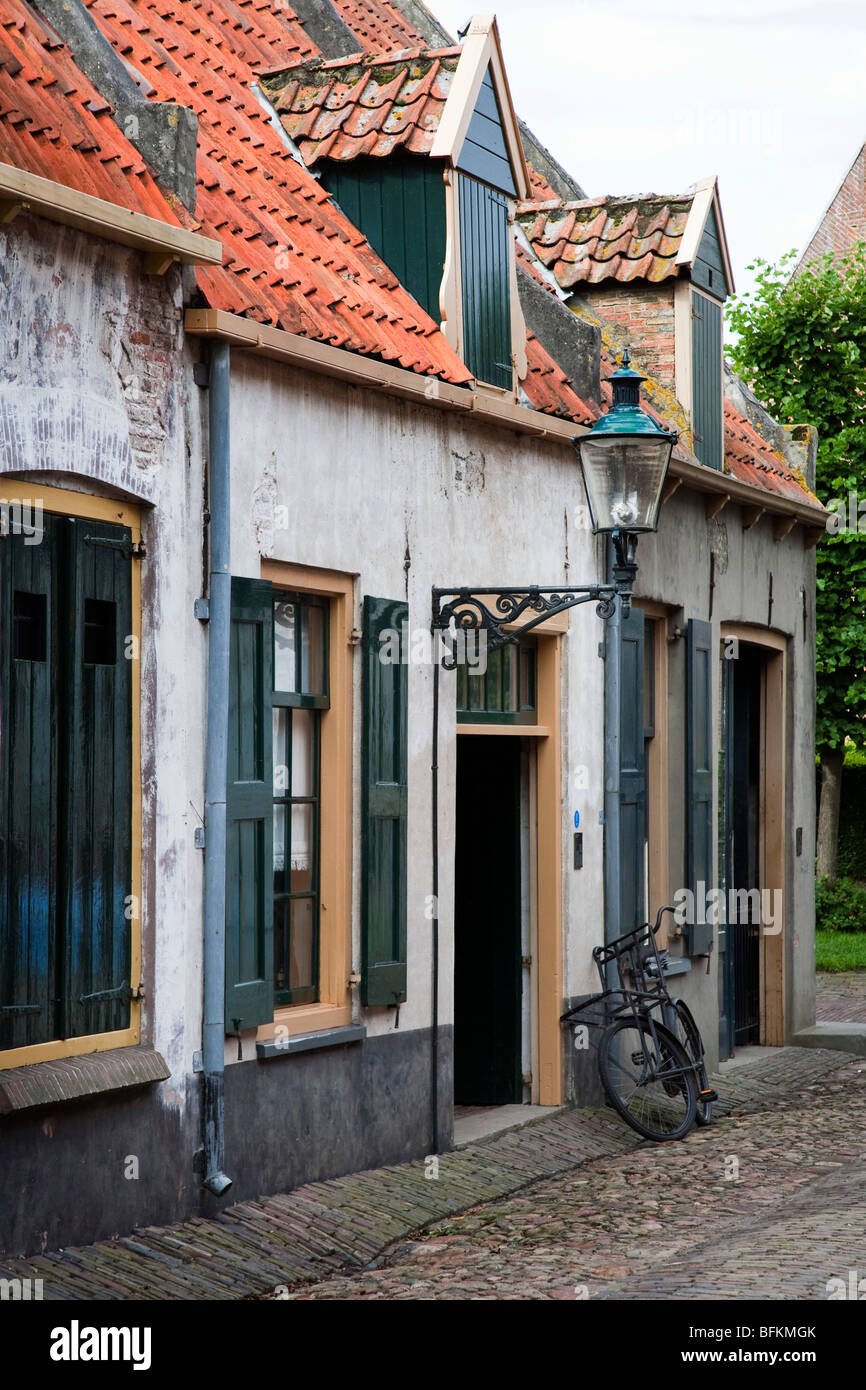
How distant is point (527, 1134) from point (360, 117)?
5614 millimetres

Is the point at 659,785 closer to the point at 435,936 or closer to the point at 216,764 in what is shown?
the point at 435,936

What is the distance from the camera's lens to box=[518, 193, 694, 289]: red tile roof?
12445 mm

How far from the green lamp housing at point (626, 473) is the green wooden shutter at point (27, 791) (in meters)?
2.97

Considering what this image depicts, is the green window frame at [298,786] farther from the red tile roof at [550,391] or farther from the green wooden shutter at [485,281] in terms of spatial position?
the red tile roof at [550,391]

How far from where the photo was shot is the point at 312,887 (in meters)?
8.31

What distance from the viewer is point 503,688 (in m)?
10.1

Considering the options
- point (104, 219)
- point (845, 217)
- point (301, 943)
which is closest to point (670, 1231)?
point (301, 943)

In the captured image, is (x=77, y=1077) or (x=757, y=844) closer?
(x=77, y=1077)

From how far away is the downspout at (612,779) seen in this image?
10.9 metres

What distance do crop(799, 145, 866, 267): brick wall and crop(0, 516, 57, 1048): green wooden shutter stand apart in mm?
33425

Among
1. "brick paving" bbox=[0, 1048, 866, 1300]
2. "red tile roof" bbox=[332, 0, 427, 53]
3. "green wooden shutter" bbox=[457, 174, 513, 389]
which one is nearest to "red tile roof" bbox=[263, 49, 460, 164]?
"green wooden shutter" bbox=[457, 174, 513, 389]

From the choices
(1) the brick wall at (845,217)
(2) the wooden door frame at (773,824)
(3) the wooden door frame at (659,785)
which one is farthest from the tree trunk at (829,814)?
(1) the brick wall at (845,217)

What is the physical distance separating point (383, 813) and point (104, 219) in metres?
3.24
